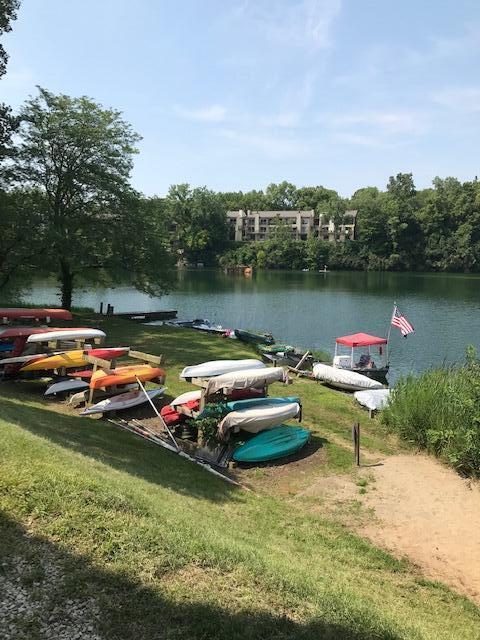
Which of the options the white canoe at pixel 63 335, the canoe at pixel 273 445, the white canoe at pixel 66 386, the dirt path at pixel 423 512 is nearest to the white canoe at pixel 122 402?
the white canoe at pixel 66 386

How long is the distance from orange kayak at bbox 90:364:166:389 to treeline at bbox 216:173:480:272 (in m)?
110

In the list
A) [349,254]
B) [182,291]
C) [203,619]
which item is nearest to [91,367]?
[203,619]

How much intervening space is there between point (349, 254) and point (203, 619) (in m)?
124

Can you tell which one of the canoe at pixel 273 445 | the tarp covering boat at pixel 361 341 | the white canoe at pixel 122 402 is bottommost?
the canoe at pixel 273 445

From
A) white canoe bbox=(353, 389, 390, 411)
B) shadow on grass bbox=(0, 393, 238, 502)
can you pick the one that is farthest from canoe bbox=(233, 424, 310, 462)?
white canoe bbox=(353, 389, 390, 411)

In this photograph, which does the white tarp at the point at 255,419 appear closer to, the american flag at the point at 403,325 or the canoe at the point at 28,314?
the canoe at the point at 28,314

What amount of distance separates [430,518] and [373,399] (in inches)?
323

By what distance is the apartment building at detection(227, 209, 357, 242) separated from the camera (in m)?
132

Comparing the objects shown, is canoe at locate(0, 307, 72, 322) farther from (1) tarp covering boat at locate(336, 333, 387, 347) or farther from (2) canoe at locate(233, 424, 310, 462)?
(1) tarp covering boat at locate(336, 333, 387, 347)

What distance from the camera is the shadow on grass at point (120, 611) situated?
13.6 feet

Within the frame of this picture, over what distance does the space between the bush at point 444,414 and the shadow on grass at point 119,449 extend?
19.2 ft

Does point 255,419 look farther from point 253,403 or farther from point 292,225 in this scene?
point 292,225

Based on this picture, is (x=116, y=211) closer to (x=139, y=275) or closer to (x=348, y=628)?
(x=139, y=275)

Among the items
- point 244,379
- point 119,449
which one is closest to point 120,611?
point 119,449
